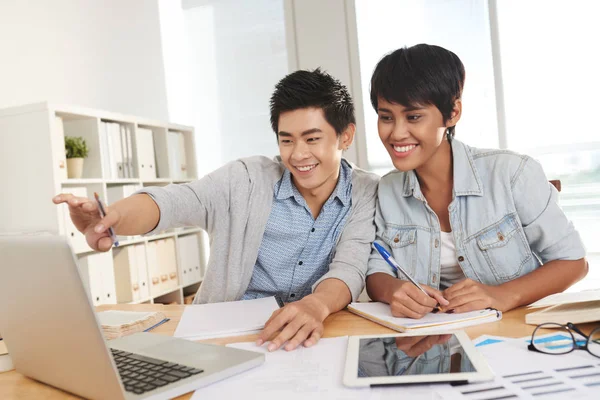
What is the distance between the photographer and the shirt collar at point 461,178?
1453 millimetres

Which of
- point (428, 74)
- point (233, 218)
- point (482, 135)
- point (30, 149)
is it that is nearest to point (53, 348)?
point (233, 218)

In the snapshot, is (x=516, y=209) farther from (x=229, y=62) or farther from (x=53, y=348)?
(x=229, y=62)

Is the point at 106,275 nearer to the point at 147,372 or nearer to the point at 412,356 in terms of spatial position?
the point at 147,372

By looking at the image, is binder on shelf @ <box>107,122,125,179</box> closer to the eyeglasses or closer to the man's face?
the man's face

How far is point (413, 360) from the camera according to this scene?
85 centimetres

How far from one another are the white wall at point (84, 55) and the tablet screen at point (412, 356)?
2.88 m

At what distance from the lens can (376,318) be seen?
3.86ft

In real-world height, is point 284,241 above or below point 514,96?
below

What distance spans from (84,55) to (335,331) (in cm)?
336

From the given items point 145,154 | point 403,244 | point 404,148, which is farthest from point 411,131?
point 145,154

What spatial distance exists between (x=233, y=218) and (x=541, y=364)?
0.99 metres

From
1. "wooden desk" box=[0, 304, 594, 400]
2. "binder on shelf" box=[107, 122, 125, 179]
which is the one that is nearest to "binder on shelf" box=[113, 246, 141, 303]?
"binder on shelf" box=[107, 122, 125, 179]

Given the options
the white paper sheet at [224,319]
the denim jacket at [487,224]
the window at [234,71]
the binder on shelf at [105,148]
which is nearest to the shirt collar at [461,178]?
the denim jacket at [487,224]

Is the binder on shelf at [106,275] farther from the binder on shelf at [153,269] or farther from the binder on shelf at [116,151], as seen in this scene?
the binder on shelf at [116,151]
